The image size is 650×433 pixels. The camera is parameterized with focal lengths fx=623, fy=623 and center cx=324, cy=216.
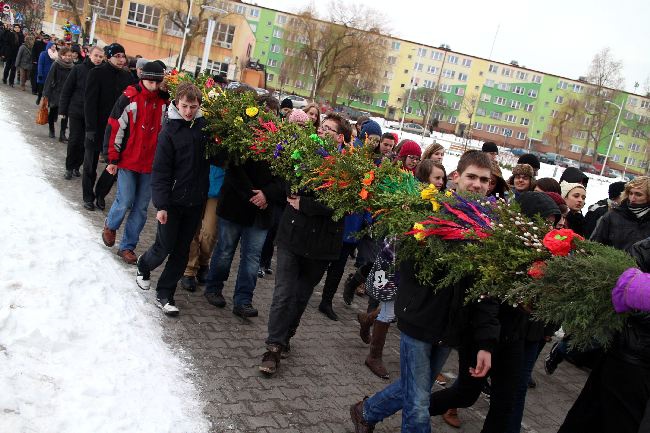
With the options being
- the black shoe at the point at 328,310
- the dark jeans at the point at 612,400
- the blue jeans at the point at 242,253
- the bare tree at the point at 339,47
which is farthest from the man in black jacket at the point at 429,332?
the bare tree at the point at 339,47

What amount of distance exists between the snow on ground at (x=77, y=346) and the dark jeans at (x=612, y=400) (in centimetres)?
242

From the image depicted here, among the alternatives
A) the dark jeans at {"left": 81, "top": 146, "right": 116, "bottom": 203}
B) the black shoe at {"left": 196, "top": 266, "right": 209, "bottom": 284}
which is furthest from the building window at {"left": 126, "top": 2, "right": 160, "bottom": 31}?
the black shoe at {"left": 196, "top": 266, "right": 209, "bottom": 284}

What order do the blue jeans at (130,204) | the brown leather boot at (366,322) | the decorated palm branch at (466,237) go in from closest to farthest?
the decorated palm branch at (466,237), the brown leather boot at (366,322), the blue jeans at (130,204)

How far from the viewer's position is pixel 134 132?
716 centimetres

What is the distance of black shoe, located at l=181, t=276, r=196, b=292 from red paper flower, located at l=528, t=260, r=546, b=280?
14.2 ft

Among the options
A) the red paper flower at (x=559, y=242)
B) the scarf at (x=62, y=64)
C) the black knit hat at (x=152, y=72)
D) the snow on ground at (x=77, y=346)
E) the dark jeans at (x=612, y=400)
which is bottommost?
the snow on ground at (x=77, y=346)

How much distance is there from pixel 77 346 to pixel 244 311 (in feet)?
6.26

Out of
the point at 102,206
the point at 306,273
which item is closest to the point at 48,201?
the point at 102,206

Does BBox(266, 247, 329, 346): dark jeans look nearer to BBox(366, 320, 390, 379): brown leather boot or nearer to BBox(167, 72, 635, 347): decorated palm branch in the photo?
BBox(167, 72, 635, 347): decorated palm branch

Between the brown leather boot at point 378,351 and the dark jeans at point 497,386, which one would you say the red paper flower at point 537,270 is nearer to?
the dark jeans at point 497,386

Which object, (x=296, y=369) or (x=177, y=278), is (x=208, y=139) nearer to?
(x=177, y=278)

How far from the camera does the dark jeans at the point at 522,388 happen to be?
464cm

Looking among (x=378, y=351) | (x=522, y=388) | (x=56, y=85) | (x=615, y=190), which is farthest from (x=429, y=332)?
(x=56, y=85)

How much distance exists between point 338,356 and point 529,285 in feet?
10.1
